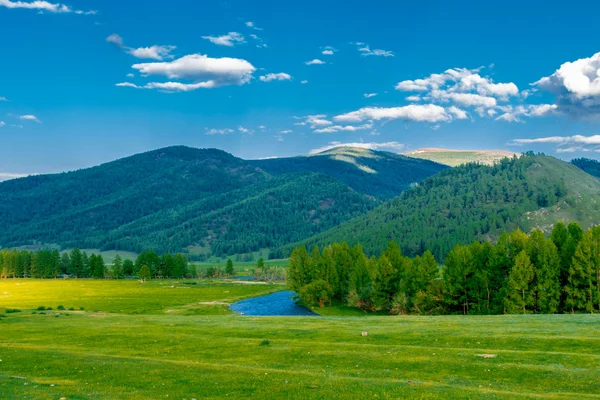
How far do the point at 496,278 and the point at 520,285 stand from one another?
850 cm

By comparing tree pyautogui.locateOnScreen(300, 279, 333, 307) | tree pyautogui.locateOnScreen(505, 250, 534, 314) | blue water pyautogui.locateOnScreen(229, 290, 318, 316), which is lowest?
blue water pyautogui.locateOnScreen(229, 290, 318, 316)

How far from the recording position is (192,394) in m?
28.1

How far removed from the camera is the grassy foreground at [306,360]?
2870 centimetres

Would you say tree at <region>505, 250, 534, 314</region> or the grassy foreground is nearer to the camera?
the grassy foreground

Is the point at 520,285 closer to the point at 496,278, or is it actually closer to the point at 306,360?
the point at 496,278

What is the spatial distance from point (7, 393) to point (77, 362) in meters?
11.7

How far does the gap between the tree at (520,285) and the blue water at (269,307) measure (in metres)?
57.3

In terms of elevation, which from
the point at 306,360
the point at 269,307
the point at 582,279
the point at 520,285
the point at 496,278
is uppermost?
the point at 582,279

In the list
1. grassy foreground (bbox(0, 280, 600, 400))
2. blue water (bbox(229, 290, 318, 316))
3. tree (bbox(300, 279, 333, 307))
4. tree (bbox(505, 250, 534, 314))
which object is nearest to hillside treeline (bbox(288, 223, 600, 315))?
tree (bbox(505, 250, 534, 314))

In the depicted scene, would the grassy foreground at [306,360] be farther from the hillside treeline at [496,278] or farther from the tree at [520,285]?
the hillside treeline at [496,278]

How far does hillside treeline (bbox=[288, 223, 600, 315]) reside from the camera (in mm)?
94875

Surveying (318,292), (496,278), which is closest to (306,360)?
(496,278)

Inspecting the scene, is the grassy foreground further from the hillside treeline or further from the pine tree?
the pine tree

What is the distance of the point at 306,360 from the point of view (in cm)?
3991
